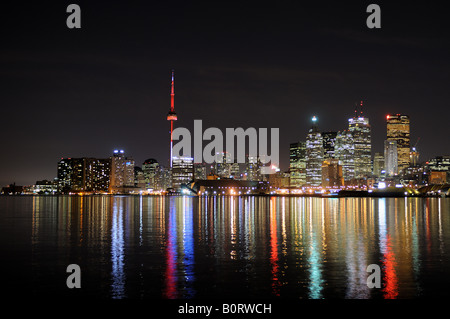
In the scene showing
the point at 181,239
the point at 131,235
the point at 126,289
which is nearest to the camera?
the point at 126,289

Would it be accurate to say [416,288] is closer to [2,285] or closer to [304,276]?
[304,276]

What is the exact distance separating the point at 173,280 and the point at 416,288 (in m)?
13.2

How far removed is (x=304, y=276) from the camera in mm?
27859

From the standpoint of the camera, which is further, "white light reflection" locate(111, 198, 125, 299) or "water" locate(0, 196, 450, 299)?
"water" locate(0, 196, 450, 299)

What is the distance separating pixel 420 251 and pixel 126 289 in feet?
84.1

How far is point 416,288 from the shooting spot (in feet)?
81.2

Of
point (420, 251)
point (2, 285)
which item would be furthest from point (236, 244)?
point (2, 285)

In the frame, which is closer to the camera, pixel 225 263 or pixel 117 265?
pixel 117 265

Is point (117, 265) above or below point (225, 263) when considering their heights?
above

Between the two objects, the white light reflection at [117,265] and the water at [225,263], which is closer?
the white light reflection at [117,265]
